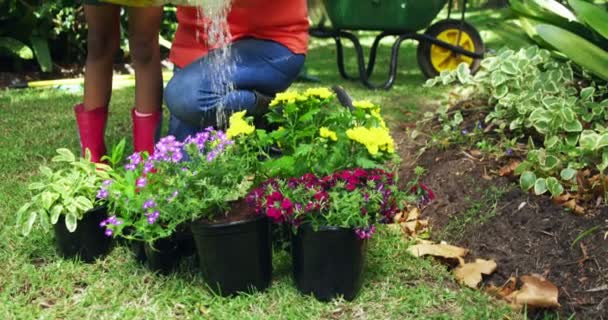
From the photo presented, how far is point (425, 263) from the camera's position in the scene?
2.08 meters

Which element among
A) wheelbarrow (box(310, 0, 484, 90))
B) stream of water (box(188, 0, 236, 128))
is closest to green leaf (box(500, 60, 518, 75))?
stream of water (box(188, 0, 236, 128))

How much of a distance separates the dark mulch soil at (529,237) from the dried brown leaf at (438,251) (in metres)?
0.05

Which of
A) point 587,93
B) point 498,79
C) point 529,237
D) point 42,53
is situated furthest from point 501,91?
point 42,53

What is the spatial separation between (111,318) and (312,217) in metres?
0.59

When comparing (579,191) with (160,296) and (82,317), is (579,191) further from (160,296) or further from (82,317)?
(82,317)

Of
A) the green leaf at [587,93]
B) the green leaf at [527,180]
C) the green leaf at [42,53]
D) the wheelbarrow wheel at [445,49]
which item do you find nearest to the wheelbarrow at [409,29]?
the wheelbarrow wheel at [445,49]

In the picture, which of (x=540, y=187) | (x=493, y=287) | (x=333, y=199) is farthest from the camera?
(x=540, y=187)

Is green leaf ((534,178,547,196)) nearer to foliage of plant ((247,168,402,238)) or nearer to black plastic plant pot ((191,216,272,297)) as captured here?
foliage of plant ((247,168,402,238))

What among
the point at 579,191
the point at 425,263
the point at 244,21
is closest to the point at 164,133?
the point at 244,21

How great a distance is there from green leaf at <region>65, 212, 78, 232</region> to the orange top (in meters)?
0.89

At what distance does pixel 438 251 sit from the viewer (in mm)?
2107

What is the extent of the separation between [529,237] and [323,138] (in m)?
0.73

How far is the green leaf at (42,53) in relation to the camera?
17.9 ft

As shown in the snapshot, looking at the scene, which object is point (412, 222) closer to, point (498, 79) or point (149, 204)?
point (498, 79)
